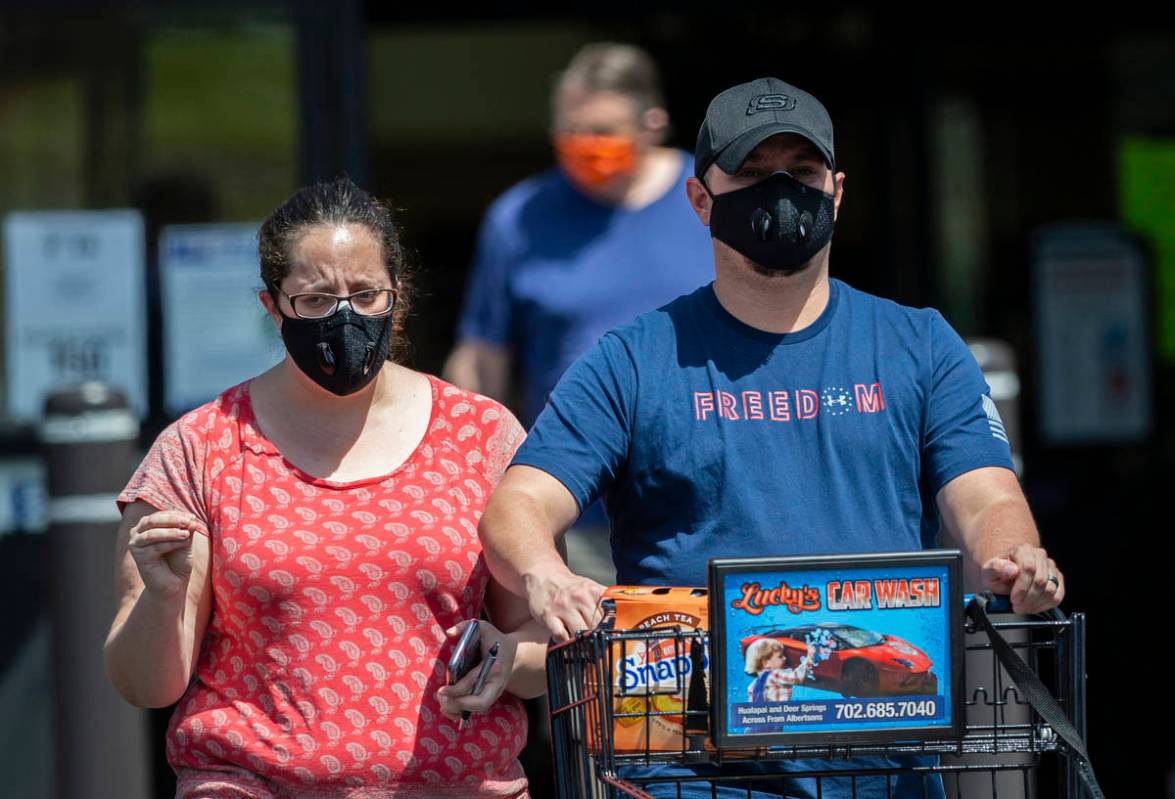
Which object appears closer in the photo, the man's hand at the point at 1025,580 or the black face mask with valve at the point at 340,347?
the man's hand at the point at 1025,580

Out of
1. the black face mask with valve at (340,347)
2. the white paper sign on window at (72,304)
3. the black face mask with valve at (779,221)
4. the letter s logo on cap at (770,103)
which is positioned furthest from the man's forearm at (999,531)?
the white paper sign on window at (72,304)

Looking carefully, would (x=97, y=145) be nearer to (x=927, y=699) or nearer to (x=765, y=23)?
(x=765, y=23)

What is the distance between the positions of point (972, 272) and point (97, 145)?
3.24m

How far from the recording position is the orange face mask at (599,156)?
524cm

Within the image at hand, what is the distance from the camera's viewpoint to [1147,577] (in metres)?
7.20

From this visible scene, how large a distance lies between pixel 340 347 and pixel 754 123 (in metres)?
0.77

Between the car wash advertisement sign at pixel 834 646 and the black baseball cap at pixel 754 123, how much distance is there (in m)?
0.71

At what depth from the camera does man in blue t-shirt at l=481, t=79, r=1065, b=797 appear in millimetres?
2951

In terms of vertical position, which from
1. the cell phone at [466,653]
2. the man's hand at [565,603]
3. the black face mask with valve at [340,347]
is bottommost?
the cell phone at [466,653]

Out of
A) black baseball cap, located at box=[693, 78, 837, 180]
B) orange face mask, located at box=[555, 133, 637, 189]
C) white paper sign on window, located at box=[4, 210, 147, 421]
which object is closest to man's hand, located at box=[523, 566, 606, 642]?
black baseball cap, located at box=[693, 78, 837, 180]

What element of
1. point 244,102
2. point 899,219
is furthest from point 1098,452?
point 244,102

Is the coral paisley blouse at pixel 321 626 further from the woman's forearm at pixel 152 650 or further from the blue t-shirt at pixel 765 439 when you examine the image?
the blue t-shirt at pixel 765 439

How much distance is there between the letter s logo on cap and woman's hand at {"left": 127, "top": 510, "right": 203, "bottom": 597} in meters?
1.09

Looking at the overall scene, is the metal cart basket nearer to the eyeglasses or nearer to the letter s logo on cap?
the eyeglasses
